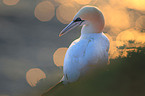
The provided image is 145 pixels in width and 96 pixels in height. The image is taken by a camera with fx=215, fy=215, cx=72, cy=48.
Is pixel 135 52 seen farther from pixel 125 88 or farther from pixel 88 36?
pixel 88 36

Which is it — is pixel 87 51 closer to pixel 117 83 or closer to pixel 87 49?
pixel 87 49

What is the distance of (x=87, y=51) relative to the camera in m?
3.74

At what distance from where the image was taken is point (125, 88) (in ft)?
7.38

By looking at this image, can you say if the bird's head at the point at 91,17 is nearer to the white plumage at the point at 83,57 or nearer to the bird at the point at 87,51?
the bird at the point at 87,51

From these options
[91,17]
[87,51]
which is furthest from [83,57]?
[91,17]

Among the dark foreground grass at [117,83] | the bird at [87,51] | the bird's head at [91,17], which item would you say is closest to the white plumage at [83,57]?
the bird at [87,51]

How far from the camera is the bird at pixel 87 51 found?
12.1 feet

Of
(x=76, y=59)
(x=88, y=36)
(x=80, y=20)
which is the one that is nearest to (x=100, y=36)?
(x=88, y=36)

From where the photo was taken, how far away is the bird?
370cm

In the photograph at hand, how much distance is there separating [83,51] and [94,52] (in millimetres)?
196

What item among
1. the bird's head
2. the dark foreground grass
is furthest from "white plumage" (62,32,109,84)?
the dark foreground grass

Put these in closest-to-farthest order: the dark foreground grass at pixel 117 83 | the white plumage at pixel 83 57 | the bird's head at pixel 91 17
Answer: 1. the dark foreground grass at pixel 117 83
2. the white plumage at pixel 83 57
3. the bird's head at pixel 91 17

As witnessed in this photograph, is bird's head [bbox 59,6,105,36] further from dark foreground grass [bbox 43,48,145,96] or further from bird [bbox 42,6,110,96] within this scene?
dark foreground grass [bbox 43,48,145,96]

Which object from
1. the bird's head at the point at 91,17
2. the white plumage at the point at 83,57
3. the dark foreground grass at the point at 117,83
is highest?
the bird's head at the point at 91,17
